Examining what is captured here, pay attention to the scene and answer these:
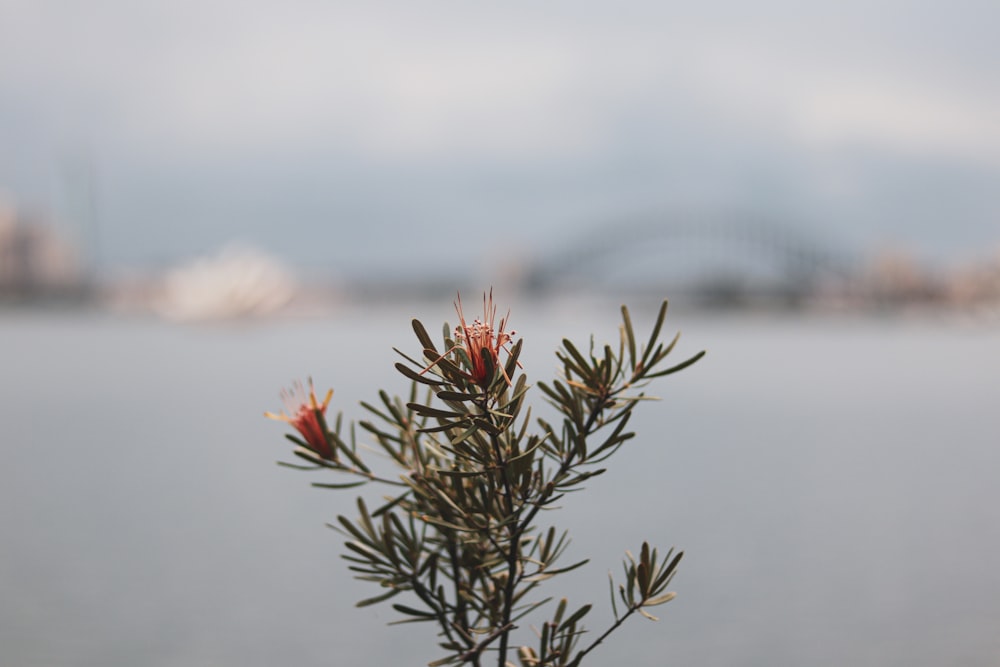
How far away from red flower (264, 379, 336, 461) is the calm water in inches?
79.0

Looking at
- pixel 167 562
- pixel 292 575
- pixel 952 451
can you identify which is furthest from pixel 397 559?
pixel 952 451

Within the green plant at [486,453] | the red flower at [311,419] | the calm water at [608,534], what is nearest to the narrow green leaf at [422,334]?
the green plant at [486,453]

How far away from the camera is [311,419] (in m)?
0.94

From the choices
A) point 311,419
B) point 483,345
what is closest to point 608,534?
point 311,419

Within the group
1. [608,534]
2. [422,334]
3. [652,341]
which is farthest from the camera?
[608,534]

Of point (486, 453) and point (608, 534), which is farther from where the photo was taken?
point (608, 534)

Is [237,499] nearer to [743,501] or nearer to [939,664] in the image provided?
[743,501]

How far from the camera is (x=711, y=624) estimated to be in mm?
4051

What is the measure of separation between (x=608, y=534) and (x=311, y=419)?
4853 mm

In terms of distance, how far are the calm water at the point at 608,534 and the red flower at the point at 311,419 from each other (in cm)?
201

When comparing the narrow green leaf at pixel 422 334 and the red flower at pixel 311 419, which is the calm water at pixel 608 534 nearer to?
the red flower at pixel 311 419

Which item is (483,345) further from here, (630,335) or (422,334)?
(630,335)

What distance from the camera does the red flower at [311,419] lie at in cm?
93

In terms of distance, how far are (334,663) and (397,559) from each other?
276 cm
